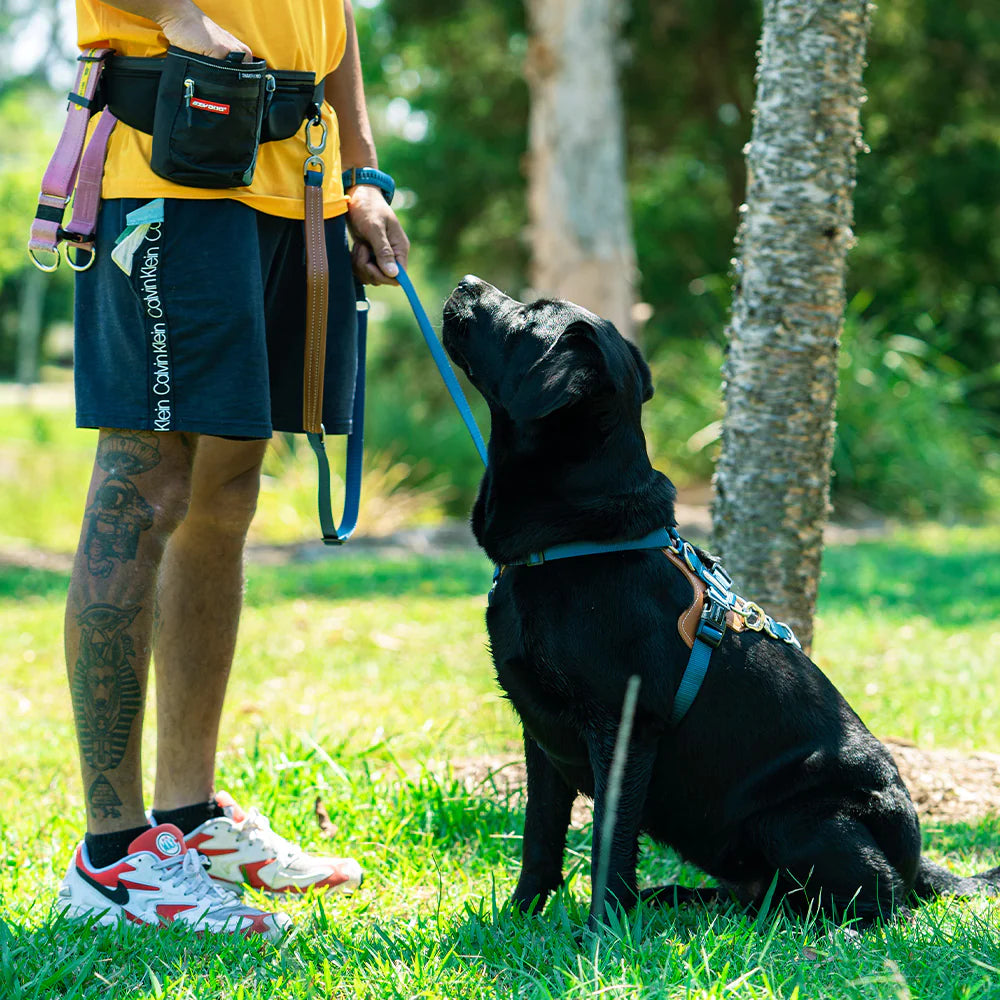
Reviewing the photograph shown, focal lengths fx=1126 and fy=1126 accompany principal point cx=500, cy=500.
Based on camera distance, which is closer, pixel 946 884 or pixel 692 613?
pixel 692 613

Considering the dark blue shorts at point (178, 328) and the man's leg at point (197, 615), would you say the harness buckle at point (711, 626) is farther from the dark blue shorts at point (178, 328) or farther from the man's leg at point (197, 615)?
the man's leg at point (197, 615)

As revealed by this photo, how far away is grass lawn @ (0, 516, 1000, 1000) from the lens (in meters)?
1.95

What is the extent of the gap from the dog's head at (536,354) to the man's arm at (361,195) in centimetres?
32

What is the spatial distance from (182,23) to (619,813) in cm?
176

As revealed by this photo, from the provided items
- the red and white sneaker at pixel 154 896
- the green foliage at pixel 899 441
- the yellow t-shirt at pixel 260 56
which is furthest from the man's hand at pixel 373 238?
the green foliage at pixel 899 441

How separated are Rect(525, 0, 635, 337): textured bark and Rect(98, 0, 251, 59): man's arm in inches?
297

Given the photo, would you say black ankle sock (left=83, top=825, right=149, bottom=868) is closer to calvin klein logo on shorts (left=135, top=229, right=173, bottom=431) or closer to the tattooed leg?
the tattooed leg

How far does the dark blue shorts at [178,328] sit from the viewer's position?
2.23 m

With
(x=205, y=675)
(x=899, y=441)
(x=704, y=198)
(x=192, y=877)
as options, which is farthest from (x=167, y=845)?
(x=704, y=198)

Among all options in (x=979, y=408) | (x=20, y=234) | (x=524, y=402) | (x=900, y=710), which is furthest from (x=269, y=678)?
(x=20, y=234)

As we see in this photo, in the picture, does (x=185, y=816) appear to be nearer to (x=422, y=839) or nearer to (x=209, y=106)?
(x=422, y=839)

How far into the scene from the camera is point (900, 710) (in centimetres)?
402

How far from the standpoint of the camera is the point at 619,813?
2.18 m

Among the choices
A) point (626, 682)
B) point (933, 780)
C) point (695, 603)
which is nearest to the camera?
point (626, 682)
